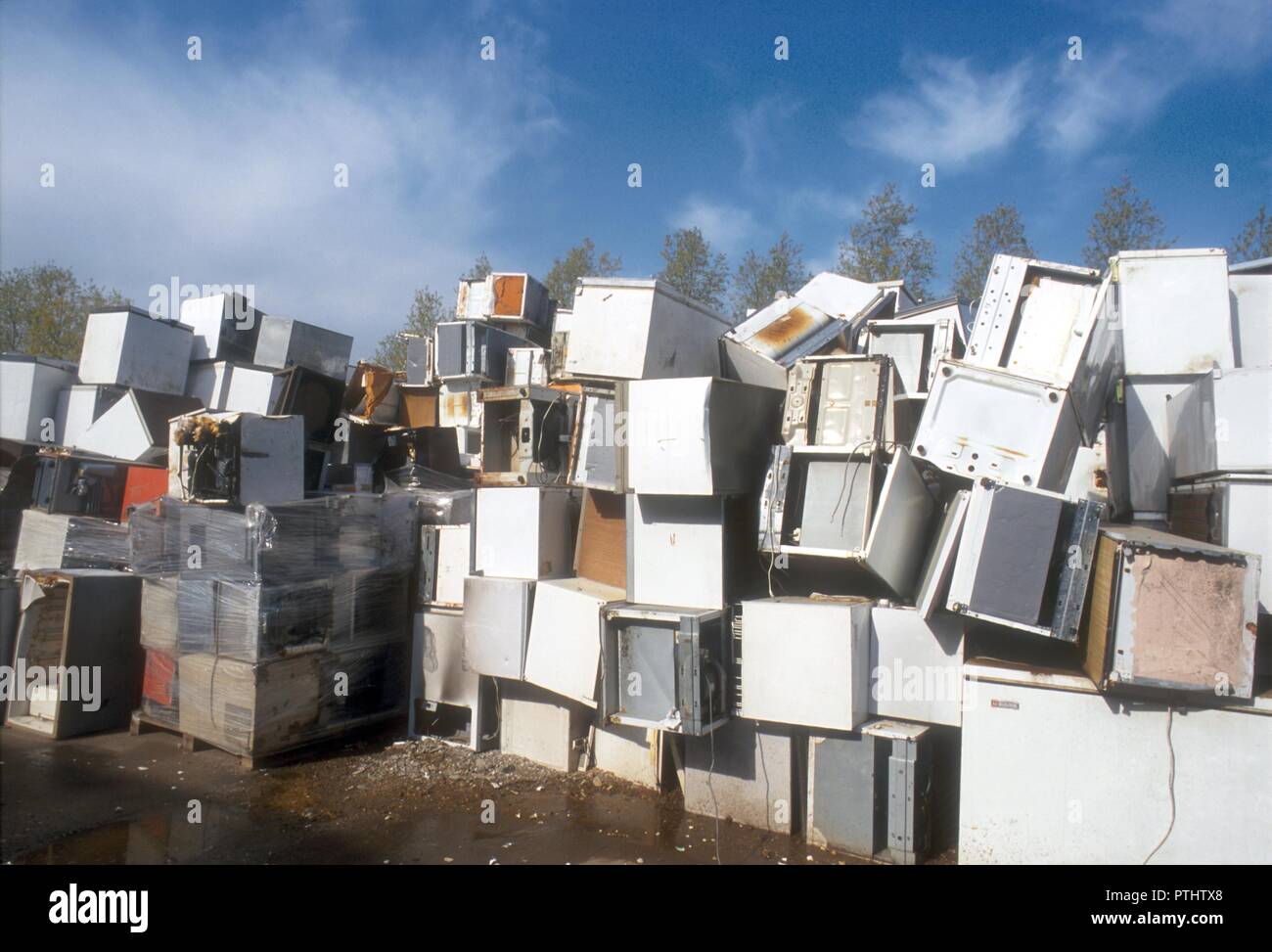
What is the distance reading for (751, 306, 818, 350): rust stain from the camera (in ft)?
17.7

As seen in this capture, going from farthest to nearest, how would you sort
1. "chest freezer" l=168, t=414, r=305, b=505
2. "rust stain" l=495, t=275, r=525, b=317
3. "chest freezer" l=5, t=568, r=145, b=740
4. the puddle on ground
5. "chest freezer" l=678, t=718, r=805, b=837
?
"rust stain" l=495, t=275, r=525, b=317 < "chest freezer" l=5, t=568, r=145, b=740 < "chest freezer" l=168, t=414, r=305, b=505 < "chest freezer" l=678, t=718, r=805, b=837 < the puddle on ground

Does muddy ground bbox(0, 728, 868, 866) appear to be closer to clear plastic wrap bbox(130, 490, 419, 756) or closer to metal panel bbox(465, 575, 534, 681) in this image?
clear plastic wrap bbox(130, 490, 419, 756)

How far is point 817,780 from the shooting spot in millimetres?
4418

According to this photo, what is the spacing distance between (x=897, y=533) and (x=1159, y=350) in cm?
195

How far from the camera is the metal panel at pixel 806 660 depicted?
165 inches

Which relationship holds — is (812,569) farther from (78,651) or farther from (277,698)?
(78,651)

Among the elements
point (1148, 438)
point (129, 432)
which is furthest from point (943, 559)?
point (129, 432)

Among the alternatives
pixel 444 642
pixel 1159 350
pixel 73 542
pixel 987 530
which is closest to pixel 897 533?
pixel 987 530

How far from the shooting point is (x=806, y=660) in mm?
4285

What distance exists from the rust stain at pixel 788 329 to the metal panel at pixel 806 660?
178 cm

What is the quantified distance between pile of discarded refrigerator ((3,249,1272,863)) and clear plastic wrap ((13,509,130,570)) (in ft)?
0.11

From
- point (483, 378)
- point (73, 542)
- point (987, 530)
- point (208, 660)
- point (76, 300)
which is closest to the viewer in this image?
point (987, 530)

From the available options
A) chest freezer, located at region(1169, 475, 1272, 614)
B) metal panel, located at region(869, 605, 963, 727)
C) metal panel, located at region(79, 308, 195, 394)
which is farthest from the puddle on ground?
metal panel, located at region(79, 308, 195, 394)
